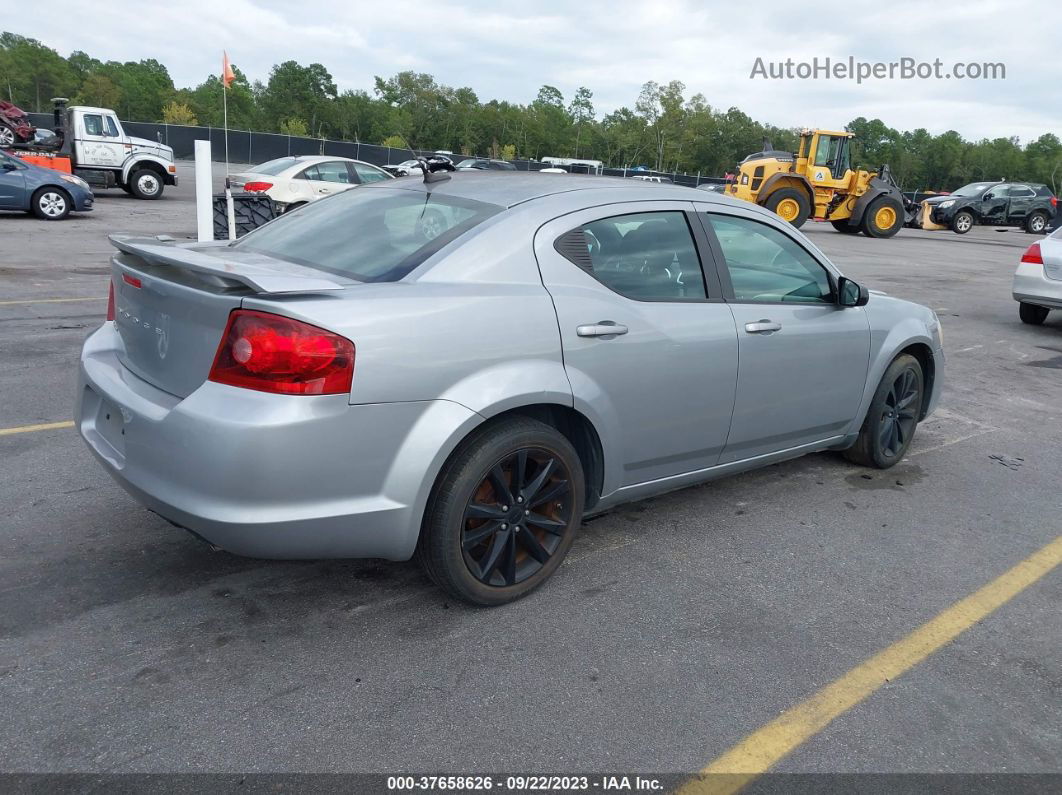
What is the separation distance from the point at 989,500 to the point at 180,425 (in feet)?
13.7

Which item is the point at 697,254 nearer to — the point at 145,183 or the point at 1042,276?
the point at 1042,276

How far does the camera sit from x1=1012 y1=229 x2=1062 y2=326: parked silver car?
10.0 metres

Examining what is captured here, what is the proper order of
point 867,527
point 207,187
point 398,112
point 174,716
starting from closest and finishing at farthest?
point 174,716, point 867,527, point 207,187, point 398,112

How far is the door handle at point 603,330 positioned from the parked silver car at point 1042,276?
28.9 ft

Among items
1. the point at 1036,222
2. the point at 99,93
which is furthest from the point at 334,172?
the point at 99,93

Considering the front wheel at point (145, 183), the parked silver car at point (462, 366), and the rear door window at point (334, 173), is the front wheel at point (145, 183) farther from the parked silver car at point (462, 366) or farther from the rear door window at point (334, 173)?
the parked silver car at point (462, 366)

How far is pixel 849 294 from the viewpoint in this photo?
4.32 m

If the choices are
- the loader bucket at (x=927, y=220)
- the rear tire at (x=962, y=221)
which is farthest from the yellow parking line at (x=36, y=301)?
the rear tire at (x=962, y=221)

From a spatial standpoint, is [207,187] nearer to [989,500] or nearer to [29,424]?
[29,424]

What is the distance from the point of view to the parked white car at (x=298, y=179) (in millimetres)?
17250

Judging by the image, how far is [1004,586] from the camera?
368 centimetres

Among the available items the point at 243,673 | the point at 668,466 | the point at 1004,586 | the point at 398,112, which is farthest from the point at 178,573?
the point at 398,112

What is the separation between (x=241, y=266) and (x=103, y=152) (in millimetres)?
21244

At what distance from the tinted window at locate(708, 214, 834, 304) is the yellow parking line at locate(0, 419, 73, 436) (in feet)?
12.6
